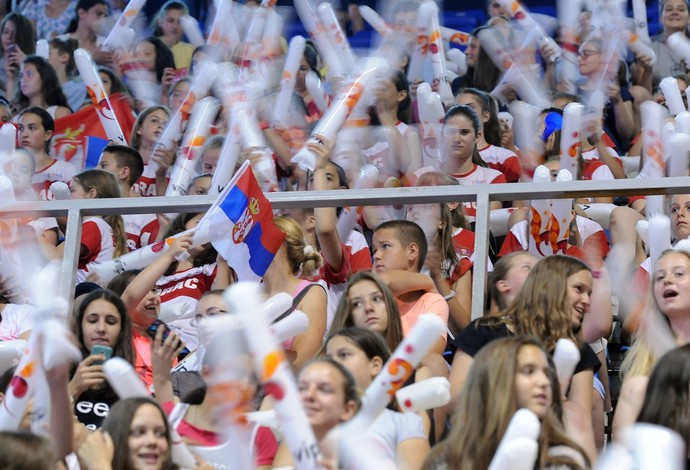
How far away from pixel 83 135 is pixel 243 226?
10.5 ft

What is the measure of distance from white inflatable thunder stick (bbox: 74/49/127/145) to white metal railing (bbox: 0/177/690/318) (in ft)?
7.31

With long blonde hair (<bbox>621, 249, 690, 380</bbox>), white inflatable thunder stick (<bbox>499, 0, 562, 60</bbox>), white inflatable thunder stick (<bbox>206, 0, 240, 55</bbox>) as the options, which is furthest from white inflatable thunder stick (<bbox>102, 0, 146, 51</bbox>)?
long blonde hair (<bbox>621, 249, 690, 380</bbox>)

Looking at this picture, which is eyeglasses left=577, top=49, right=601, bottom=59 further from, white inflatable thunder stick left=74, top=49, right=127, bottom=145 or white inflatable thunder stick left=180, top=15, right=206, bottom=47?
white inflatable thunder stick left=180, top=15, right=206, bottom=47

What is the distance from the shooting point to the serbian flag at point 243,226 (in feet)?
18.6

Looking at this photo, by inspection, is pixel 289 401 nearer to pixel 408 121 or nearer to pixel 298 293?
pixel 298 293

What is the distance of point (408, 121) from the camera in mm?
8086

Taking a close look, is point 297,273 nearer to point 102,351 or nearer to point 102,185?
point 102,351

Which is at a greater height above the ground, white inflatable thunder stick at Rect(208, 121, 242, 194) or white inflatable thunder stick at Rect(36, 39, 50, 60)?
white inflatable thunder stick at Rect(36, 39, 50, 60)

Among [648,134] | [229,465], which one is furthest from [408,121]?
[229,465]

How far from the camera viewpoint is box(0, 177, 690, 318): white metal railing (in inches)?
218

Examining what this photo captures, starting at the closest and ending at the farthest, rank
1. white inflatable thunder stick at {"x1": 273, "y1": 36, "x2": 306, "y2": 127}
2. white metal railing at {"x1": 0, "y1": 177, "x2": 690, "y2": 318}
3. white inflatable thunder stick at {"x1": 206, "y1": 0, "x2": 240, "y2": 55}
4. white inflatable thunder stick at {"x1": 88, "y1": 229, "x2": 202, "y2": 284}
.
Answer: white metal railing at {"x1": 0, "y1": 177, "x2": 690, "y2": 318} → white inflatable thunder stick at {"x1": 88, "y1": 229, "x2": 202, "y2": 284} → white inflatable thunder stick at {"x1": 273, "y1": 36, "x2": 306, "y2": 127} → white inflatable thunder stick at {"x1": 206, "y1": 0, "x2": 240, "y2": 55}

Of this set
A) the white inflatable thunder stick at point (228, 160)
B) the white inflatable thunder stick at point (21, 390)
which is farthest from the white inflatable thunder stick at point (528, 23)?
the white inflatable thunder stick at point (21, 390)

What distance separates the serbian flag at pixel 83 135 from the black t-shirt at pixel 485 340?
378 cm

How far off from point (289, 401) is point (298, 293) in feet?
5.58
